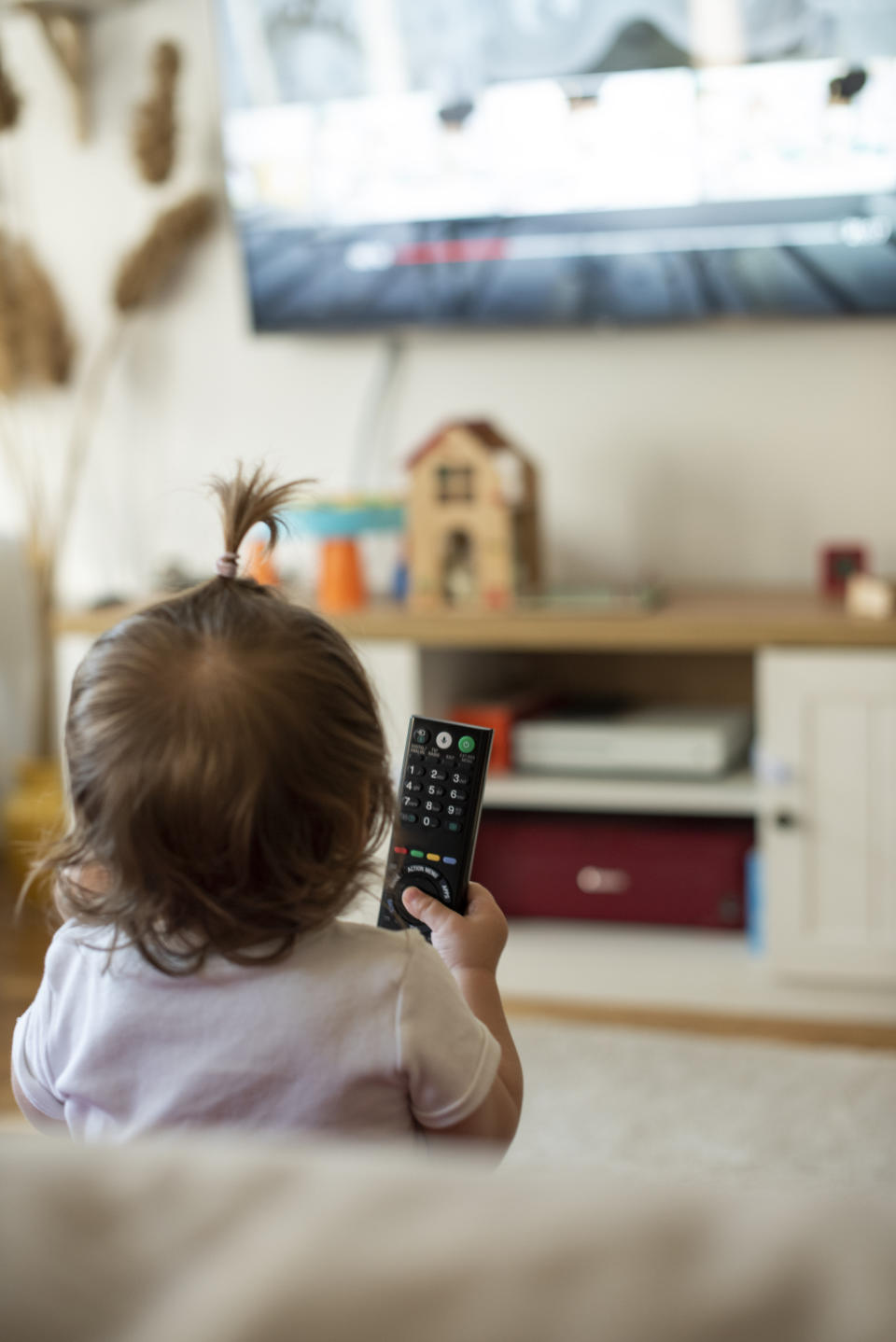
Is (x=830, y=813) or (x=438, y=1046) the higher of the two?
(x=438, y=1046)

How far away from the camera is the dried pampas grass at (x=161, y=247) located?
2.41m

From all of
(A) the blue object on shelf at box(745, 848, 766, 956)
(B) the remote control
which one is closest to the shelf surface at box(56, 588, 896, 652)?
(A) the blue object on shelf at box(745, 848, 766, 956)

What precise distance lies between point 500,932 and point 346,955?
0.16 metres

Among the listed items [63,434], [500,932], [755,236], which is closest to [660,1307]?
[500,932]

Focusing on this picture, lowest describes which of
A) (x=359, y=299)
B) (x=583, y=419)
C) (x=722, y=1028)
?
(x=722, y=1028)

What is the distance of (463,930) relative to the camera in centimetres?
81

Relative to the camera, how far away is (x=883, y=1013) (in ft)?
6.35

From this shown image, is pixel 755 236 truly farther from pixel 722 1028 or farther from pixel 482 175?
pixel 722 1028

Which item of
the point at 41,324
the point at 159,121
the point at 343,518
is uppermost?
the point at 159,121

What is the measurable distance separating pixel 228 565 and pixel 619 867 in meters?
1.39

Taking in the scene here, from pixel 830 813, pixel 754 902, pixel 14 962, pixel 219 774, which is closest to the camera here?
pixel 219 774

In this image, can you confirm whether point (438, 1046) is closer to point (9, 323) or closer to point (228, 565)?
point (228, 565)

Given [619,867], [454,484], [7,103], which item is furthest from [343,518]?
[7,103]

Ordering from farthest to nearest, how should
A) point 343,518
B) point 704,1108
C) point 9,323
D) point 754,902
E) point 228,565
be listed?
point 9,323 → point 343,518 → point 754,902 → point 704,1108 → point 228,565
